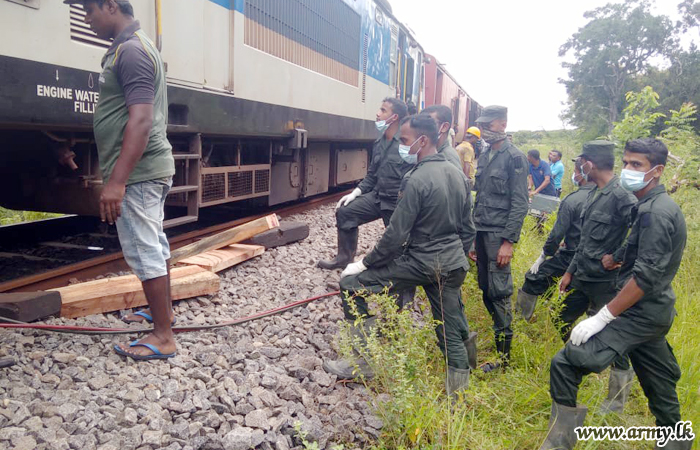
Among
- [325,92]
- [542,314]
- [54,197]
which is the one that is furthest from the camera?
[325,92]

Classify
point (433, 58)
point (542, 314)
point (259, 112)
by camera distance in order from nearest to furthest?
point (542, 314) → point (259, 112) → point (433, 58)

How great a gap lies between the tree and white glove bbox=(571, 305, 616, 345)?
42150 millimetres

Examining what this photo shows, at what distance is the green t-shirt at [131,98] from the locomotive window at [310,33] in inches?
108

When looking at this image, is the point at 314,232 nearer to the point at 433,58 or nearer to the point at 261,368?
the point at 261,368

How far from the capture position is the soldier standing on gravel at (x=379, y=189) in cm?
515

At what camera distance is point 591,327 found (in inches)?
113

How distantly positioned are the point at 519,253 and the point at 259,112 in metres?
3.56

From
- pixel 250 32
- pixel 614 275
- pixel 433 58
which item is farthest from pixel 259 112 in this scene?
pixel 433 58

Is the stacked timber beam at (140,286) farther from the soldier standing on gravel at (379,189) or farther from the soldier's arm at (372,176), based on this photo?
the soldier's arm at (372,176)

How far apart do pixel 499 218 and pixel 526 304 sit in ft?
3.10

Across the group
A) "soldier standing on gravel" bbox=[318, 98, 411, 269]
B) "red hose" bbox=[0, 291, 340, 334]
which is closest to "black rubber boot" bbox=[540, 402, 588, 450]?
"red hose" bbox=[0, 291, 340, 334]

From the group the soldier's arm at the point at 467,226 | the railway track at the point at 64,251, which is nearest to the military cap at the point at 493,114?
the soldier's arm at the point at 467,226

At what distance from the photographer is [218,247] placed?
203 inches

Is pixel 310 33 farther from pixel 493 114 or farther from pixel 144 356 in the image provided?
pixel 144 356
